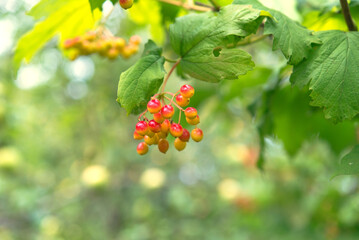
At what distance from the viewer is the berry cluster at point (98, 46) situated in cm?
142

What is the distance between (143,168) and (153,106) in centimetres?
422

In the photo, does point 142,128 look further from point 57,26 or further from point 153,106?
point 57,26

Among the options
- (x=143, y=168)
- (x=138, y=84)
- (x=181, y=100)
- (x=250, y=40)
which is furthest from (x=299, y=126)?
(x=143, y=168)

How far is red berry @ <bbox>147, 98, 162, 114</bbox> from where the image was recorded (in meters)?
0.72

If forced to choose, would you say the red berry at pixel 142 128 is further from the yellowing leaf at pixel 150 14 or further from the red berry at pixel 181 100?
the yellowing leaf at pixel 150 14

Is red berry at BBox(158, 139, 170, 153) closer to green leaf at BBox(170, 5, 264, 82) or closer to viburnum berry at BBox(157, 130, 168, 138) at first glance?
viburnum berry at BBox(157, 130, 168, 138)

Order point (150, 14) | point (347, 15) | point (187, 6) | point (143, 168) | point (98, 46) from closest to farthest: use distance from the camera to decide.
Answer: point (347, 15)
point (187, 6)
point (150, 14)
point (98, 46)
point (143, 168)

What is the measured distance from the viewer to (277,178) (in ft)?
12.8

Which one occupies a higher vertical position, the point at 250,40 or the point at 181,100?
the point at 181,100

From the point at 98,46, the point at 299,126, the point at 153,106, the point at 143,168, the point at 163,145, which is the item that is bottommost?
the point at 143,168

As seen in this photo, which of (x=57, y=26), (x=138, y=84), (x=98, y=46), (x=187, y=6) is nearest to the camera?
(x=138, y=84)

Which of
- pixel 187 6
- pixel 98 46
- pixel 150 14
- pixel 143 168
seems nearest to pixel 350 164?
pixel 187 6

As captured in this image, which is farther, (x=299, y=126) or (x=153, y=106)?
(x=299, y=126)

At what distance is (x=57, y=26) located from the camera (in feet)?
4.04
